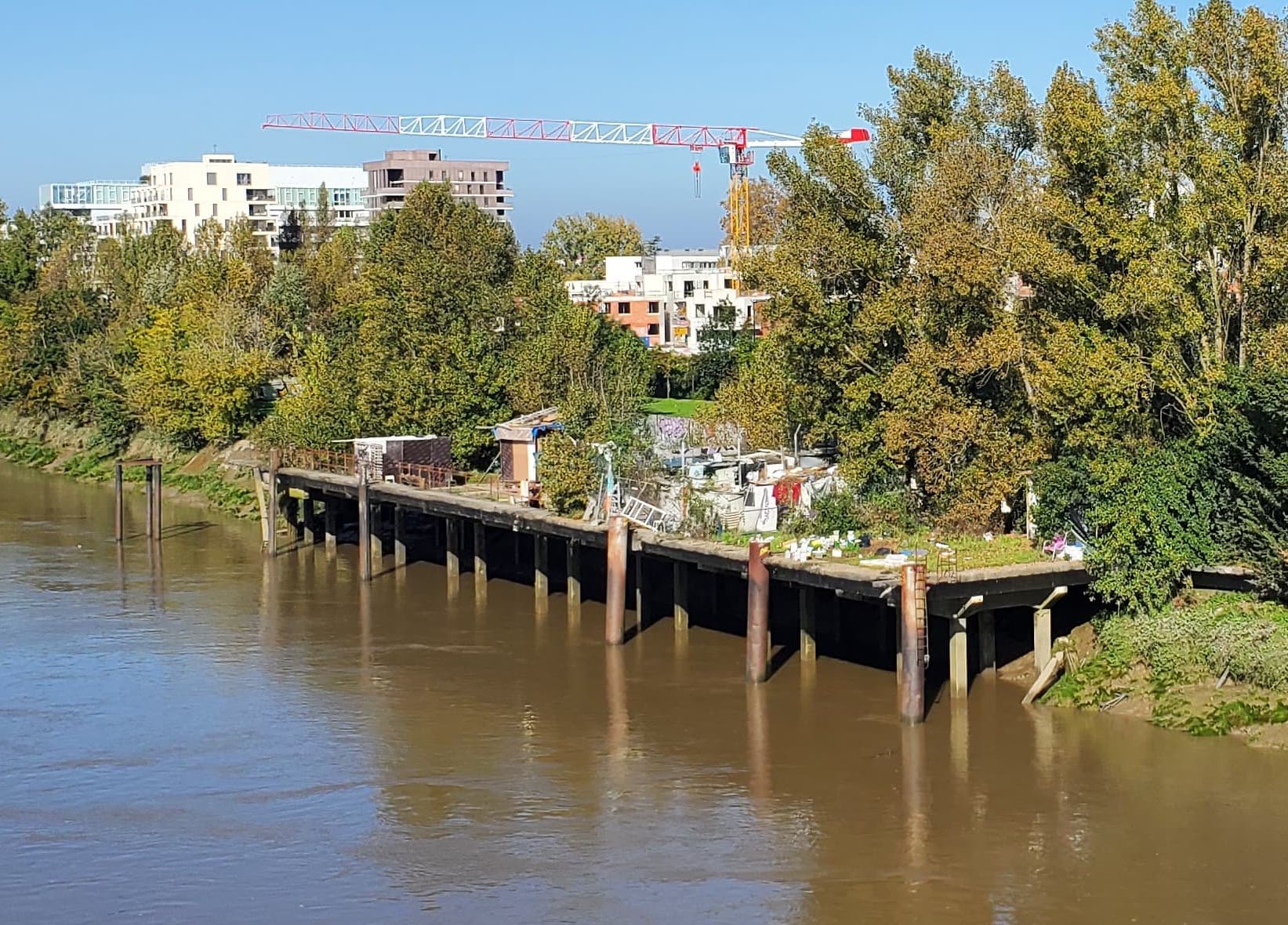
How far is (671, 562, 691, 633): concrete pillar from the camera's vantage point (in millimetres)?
38250

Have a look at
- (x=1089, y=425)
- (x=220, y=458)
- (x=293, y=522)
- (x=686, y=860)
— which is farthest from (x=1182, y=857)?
(x=220, y=458)

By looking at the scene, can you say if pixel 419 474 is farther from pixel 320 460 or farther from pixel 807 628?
pixel 807 628

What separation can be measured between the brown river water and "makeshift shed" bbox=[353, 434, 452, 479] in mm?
9557

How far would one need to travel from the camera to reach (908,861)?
962 inches

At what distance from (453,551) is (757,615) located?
50.4 ft

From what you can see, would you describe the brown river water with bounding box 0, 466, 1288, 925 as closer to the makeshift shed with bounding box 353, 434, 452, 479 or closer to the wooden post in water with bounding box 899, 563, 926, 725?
the wooden post in water with bounding box 899, 563, 926, 725

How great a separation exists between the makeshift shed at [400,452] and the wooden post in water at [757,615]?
1789cm

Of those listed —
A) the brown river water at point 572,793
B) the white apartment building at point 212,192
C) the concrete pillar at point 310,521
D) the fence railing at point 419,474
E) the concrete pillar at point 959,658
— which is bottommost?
the brown river water at point 572,793

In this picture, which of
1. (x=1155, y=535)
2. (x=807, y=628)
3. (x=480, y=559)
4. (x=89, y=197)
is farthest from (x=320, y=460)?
(x=89, y=197)

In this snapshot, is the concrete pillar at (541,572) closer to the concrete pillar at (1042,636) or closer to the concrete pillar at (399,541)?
the concrete pillar at (399,541)

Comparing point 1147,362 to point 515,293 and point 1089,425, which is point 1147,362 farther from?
point 515,293

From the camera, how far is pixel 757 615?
32969mm

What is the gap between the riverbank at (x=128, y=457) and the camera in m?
62.8

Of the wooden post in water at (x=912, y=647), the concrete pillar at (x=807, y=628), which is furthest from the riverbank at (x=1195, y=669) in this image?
the concrete pillar at (x=807, y=628)
